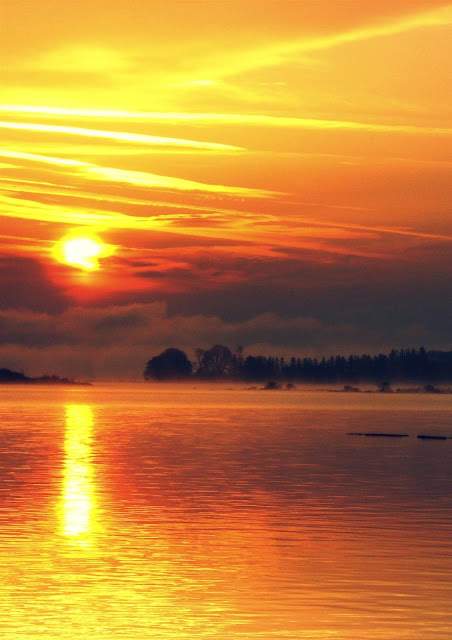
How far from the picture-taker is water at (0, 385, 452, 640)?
29.0 meters

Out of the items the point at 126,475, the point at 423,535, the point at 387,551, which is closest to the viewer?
the point at 387,551

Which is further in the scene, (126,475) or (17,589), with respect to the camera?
(126,475)

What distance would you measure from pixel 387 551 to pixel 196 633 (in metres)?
13.8

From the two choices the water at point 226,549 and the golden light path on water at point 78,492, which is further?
the golden light path on water at point 78,492

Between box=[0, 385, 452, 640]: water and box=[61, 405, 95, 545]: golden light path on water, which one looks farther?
box=[61, 405, 95, 545]: golden light path on water

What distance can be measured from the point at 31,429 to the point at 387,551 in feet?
335

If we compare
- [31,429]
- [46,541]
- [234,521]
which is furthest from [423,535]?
[31,429]

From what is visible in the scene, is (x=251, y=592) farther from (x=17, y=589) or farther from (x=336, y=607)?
(x=17, y=589)

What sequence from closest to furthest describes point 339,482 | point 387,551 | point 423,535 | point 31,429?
1. point 387,551
2. point 423,535
3. point 339,482
4. point 31,429

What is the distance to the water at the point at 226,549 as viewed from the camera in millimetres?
29000

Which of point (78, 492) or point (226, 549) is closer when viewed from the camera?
point (226, 549)

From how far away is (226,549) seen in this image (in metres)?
40.4

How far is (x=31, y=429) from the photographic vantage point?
138 m

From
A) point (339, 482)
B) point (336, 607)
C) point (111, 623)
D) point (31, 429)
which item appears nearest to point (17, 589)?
point (111, 623)
